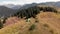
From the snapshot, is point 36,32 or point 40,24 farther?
point 40,24

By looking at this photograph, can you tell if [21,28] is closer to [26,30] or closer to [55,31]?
[26,30]

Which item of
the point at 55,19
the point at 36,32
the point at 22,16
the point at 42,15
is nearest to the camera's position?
the point at 36,32

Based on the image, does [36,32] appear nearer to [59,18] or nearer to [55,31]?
[55,31]

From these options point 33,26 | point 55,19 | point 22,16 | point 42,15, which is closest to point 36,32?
point 33,26

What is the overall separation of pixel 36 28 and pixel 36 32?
1346 mm

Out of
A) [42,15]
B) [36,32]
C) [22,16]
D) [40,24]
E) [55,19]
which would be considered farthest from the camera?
[22,16]

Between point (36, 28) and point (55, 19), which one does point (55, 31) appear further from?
point (55, 19)

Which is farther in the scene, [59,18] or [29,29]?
[59,18]

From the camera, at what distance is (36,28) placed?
30.9 metres

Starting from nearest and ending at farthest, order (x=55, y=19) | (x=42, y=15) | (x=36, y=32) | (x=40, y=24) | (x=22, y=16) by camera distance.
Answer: (x=36, y=32)
(x=40, y=24)
(x=55, y=19)
(x=42, y=15)
(x=22, y=16)

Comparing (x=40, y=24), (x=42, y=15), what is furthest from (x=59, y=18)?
(x=40, y=24)

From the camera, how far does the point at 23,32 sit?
99.4ft

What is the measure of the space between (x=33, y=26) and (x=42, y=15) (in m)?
9.81

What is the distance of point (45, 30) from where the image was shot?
99.8ft
